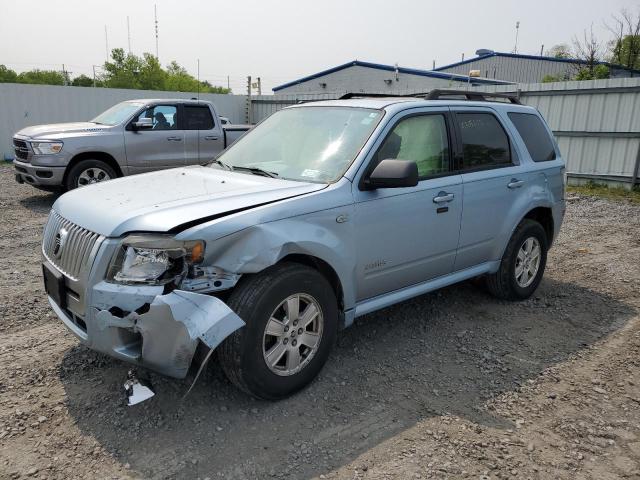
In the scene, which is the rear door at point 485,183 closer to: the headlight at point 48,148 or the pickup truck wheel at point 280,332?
the pickup truck wheel at point 280,332

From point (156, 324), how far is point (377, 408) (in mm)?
1471

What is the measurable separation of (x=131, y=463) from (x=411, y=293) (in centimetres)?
232

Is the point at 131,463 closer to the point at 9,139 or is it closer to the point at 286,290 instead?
the point at 286,290

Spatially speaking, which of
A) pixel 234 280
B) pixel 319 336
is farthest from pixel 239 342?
pixel 319 336

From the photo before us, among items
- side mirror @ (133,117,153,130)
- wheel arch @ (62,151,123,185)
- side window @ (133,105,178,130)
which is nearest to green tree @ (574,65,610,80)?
side window @ (133,105,178,130)

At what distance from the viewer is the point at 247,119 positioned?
21.5 metres

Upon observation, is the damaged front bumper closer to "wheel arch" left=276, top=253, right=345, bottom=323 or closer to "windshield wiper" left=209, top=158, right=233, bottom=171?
"wheel arch" left=276, top=253, right=345, bottom=323

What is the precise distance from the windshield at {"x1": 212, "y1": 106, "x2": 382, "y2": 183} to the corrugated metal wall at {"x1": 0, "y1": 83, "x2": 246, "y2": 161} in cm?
1442

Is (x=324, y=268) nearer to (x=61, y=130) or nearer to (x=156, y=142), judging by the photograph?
(x=156, y=142)

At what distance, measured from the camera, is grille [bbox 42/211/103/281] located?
3.06 m

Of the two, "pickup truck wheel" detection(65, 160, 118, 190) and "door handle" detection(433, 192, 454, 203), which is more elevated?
"door handle" detection(433, 192, 454, 203)

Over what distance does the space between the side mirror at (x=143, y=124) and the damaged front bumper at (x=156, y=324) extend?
7670 mm

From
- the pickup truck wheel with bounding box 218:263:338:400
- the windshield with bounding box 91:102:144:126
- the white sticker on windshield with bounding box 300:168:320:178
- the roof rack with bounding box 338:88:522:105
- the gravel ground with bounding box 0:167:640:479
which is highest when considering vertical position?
the roof rack with bounding box 338:88:522:105

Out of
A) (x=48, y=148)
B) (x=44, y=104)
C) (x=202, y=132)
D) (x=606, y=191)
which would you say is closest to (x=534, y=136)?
(x=202, y=132)
